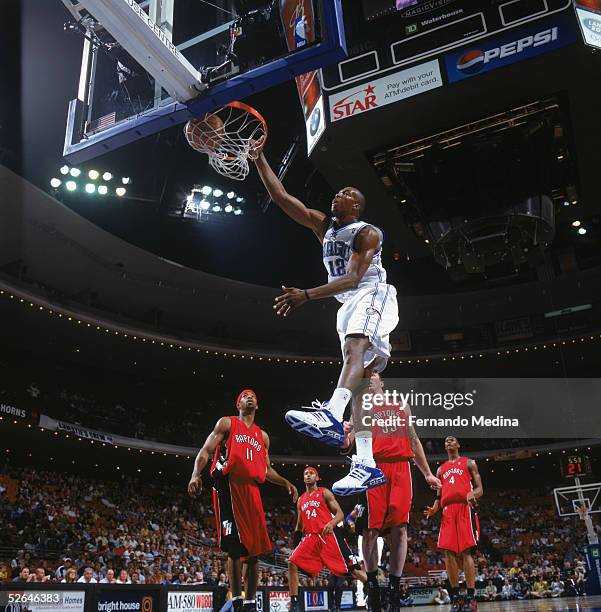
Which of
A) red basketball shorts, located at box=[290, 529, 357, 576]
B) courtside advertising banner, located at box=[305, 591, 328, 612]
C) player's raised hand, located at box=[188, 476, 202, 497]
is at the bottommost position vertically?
courtside advertising banner, located at box=[305, 591, 328, 612]

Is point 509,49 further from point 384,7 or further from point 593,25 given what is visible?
point 384,7

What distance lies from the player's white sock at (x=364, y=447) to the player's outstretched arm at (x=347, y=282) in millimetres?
1178

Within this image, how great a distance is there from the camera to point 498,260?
31.5 feet

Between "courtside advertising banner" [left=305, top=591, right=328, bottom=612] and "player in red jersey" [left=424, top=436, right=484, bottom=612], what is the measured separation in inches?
198

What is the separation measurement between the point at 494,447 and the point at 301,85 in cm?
2008

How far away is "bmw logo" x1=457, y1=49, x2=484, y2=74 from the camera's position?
668 cm

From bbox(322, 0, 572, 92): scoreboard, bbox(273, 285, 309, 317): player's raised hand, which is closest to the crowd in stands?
bbox(273, 285, 309, 317): player's raised hand

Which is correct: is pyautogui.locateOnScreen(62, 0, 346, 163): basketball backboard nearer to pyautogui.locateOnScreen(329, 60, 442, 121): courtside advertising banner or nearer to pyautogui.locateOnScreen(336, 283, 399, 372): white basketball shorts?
pyautogui.locateOnScreen(329, 60, 442, 121): courtside advertising banner

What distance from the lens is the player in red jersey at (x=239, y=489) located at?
568cm

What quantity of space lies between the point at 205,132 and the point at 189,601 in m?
6.94

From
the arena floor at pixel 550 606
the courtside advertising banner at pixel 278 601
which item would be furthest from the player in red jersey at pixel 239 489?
the courtside advertising banner at pixel 278 601

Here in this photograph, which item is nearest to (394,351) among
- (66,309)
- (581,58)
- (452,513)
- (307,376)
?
(307,376)

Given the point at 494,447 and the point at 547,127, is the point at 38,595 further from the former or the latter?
the point at 494,447

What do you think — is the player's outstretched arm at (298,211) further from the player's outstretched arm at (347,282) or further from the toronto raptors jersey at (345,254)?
the player's outstretched arm at (347,282)
